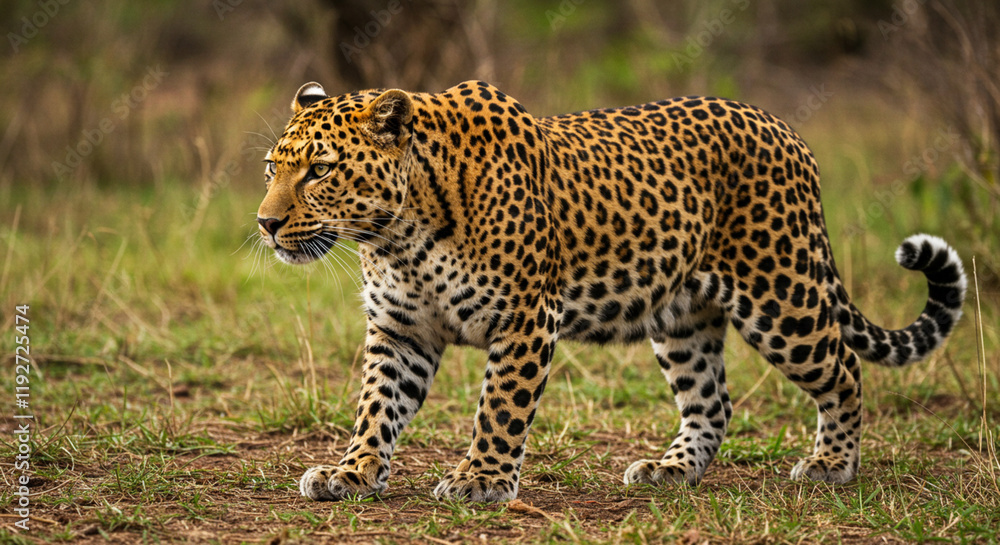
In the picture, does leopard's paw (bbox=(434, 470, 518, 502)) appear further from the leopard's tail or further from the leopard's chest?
the leopard's tail

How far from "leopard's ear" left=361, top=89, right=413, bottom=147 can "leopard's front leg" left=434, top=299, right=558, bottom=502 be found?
88cm

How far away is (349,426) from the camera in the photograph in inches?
219

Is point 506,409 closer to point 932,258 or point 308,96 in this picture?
point 308,96

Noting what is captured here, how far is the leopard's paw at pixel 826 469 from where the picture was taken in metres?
4.81

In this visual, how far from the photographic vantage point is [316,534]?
150 inches

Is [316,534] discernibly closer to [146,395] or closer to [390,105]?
[390,105]

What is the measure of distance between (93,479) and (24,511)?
0.55 m

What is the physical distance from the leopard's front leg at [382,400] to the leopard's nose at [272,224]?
0.67 m

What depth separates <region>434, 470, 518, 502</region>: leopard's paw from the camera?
4.23 m

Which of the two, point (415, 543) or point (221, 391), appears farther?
point (221, 391)

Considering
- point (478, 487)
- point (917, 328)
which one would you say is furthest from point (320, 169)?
point (917, 328)

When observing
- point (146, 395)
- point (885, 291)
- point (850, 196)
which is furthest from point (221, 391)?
point (850, 196)

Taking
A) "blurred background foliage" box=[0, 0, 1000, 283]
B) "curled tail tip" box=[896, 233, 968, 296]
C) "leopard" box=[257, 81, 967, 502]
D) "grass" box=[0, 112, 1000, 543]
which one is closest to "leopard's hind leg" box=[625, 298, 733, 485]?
"leopard" box=[257, 81, 967, 502]

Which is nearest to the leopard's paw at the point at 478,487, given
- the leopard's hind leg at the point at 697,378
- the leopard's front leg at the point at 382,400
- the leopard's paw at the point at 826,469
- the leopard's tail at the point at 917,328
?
the leopard's front leg at the point at 382,400
